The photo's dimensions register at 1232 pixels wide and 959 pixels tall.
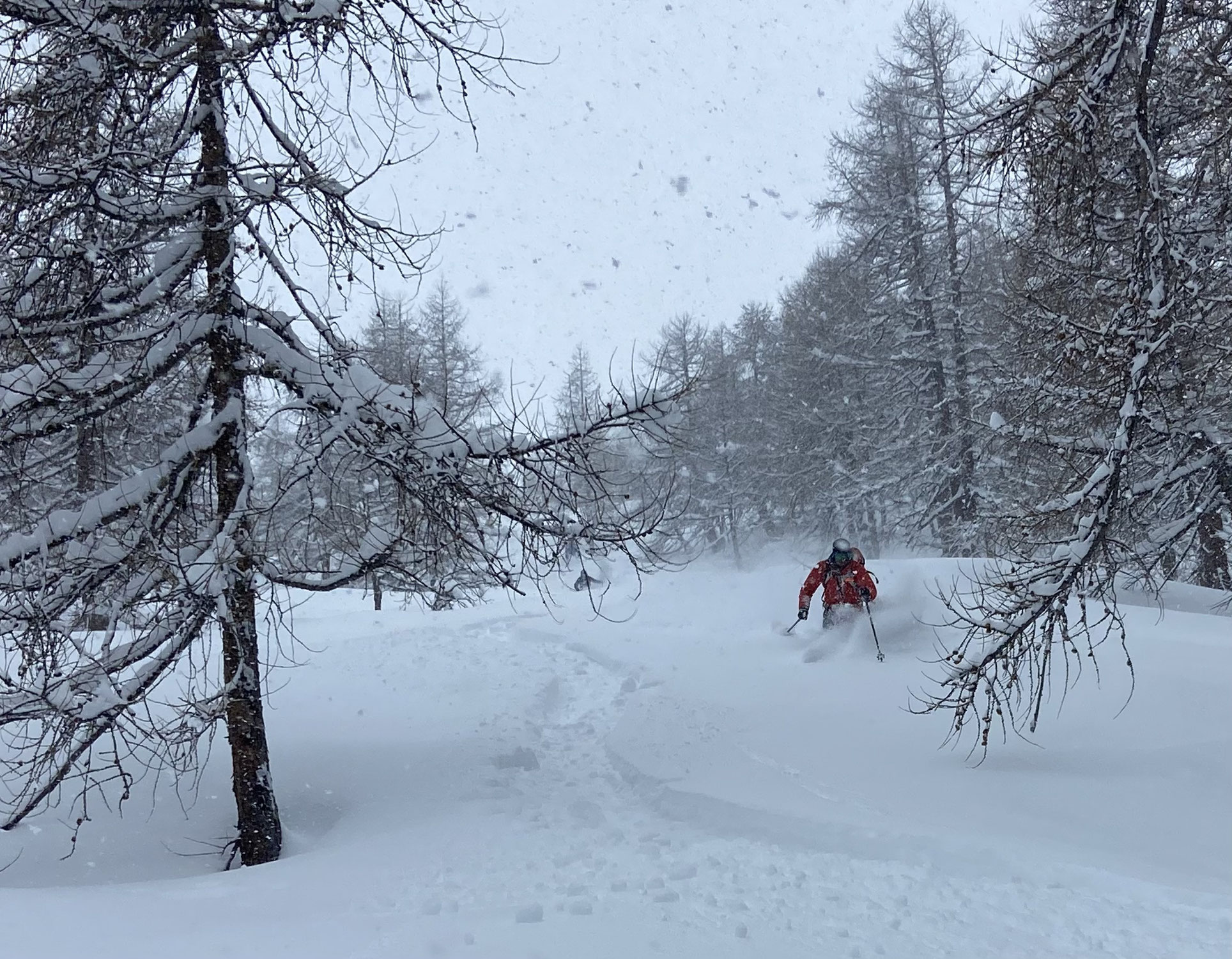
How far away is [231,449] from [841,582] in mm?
7805

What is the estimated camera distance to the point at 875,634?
9.38 metres

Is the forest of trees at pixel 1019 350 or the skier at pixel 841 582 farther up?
the forest of trees at pixel 1019 350

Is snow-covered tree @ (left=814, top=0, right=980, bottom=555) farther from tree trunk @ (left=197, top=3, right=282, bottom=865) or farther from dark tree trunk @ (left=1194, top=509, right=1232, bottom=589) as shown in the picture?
tree trunk @ (left=197, top=3, right=282, bottom=865)

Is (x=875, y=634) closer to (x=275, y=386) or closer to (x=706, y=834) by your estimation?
(x=706, y=834)

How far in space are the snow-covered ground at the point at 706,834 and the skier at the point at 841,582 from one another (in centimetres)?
59

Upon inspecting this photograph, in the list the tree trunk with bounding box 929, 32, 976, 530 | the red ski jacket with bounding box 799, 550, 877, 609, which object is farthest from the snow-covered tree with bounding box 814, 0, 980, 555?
the red ski jacket with bounding box 799, 550, 877, 609

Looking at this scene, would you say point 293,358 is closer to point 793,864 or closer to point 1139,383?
point 793,864

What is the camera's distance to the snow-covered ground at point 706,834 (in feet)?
12.8

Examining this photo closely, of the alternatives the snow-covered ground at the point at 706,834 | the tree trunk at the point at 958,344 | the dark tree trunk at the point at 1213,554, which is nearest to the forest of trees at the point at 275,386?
the snow-covered ground at the point at 706,834

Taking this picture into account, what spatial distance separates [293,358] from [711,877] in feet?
14.4

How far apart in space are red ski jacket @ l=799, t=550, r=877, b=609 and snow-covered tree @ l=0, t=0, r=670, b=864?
5671mm

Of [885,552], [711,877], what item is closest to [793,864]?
[711,877]

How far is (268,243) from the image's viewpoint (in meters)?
5.71

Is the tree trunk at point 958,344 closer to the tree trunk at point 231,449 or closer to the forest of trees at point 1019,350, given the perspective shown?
the forest of trees at point 1019,350
